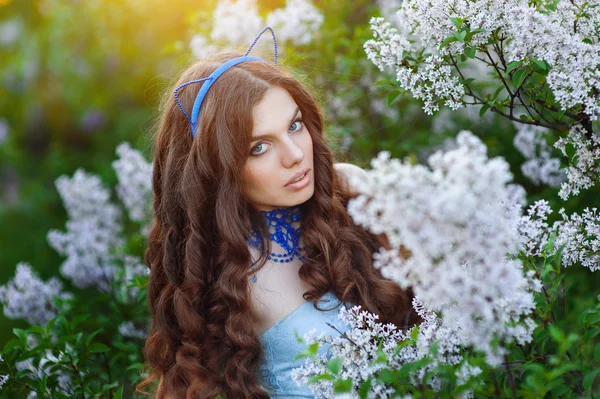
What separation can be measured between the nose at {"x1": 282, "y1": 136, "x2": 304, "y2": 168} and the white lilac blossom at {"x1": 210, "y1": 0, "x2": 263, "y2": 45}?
1672mm

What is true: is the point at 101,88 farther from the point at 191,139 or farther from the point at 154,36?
the point at 191,139

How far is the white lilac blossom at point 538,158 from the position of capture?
294 cm

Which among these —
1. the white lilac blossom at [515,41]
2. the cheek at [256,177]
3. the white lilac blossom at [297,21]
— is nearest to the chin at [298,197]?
the cheek at [256,177]

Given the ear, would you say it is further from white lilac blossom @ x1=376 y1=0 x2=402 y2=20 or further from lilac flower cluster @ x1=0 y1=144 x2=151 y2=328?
white lilac blossom @ x1=376 y1=0 x2=402 y2=20

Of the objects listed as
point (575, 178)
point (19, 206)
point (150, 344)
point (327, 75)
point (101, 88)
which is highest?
point (575, 178)

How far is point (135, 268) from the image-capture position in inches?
129

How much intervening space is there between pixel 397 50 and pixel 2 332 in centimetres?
387

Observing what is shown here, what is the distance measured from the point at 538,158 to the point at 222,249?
1794 mm

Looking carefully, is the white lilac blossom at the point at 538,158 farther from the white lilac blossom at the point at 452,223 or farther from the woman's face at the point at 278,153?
the white lilac blossom at the point at 452,223

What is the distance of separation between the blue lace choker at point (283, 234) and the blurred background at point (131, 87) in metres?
0.63

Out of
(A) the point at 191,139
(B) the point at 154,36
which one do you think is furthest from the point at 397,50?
(B) the point at 154,36

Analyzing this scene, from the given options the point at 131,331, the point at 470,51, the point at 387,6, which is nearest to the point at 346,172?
the point at 470,51

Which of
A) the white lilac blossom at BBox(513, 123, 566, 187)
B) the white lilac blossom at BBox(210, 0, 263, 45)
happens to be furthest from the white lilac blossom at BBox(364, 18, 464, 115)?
the white lilac blossom at BBox(210, 0, 263, 45)

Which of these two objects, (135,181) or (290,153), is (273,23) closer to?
(135,181)
